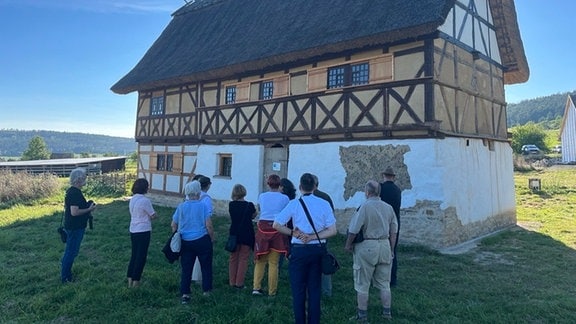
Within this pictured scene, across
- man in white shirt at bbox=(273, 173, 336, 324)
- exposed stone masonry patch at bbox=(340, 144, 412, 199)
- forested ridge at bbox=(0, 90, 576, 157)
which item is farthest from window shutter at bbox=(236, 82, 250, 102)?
forested ridge at bbox=(0, 90, 576, 157)

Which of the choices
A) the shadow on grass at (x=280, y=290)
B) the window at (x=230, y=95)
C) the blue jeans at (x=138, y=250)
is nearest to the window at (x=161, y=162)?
the window at (x=230, y=95)

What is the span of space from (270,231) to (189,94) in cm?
1083

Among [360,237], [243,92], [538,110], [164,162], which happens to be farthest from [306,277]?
[538,110]

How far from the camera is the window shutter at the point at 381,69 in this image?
936 centimetres

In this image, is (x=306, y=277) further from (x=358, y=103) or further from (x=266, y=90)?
(x=266, y=90)

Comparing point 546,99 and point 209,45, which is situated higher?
point 546,99

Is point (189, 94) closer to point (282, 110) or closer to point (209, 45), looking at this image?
point (209, 45)

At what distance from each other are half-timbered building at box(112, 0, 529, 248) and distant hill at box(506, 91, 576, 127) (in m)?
110

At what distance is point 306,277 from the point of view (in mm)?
3951

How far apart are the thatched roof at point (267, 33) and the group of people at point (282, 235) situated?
4.85 meters

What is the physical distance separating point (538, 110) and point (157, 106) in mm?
129112

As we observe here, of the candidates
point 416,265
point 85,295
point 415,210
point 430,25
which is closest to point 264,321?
point 85,295

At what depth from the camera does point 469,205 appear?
9.53 m

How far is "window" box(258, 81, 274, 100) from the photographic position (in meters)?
12.1
